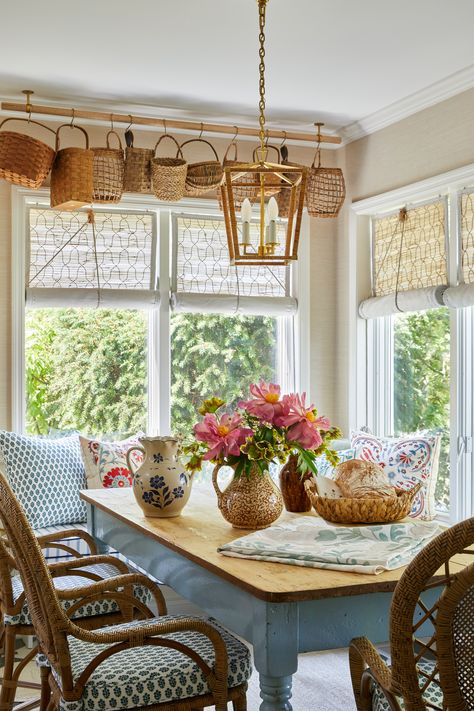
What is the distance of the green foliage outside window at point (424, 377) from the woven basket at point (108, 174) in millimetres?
1769

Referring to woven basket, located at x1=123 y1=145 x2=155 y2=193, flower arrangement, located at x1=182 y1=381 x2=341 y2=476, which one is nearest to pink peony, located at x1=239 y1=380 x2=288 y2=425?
flower arrangement, located at x1=182 y1=381 x2=341 y2=476

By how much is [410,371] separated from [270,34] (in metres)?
2.07

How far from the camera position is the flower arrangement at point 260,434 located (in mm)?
2508

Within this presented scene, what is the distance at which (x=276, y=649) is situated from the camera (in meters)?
1.86

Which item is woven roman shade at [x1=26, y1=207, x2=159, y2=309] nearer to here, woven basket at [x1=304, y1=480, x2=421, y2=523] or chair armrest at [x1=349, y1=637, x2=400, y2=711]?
woven basket at [x1=304, y1=480, x2=421, y2=523]

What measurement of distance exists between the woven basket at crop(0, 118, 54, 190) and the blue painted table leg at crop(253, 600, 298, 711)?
10.0 ft

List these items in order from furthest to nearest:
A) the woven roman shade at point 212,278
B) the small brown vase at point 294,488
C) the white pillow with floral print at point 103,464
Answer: the woven roman shade at point 212,278 → the white pillow with floral print at point 103,464 → the small brown vase at point 294,488

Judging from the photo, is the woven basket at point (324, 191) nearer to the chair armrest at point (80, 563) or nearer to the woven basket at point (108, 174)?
the woven basket at point (108, 174)

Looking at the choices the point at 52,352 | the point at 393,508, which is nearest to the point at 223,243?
the point at 52,352

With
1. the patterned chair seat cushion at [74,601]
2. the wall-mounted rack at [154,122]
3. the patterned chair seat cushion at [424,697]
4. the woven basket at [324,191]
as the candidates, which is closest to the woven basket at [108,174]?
the wall-mounted rack at [154,122]

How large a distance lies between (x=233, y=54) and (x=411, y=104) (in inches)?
44.7

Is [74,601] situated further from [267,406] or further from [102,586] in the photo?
[267,406]

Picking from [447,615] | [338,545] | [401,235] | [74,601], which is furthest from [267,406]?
[401,235]

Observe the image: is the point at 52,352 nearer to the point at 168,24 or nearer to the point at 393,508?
the point at 168,24
